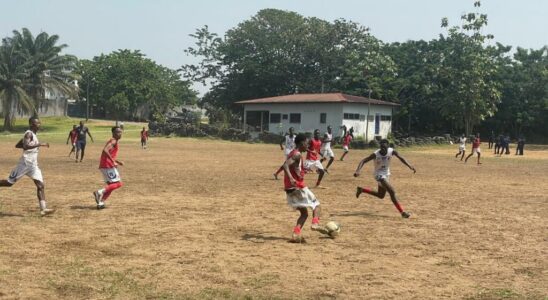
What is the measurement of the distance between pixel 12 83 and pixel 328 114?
33.7m

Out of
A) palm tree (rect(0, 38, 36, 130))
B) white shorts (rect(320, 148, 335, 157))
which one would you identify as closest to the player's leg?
white shorts (rect(320, 148, 335, 157))

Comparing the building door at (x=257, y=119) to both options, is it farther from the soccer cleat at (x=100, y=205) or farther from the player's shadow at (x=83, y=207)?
the soccer cleat at (x=100, y=205)

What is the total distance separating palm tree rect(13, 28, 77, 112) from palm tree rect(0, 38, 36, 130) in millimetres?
984

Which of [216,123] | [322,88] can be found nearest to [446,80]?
[322,88]

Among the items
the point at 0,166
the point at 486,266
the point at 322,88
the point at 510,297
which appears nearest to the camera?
the point at 510,297

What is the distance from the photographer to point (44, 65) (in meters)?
61.4

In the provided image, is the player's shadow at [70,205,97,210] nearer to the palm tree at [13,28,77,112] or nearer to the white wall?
the white wall

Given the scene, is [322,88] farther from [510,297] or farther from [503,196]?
[510,297]

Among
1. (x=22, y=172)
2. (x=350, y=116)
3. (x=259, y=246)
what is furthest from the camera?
(x=350, y=116)

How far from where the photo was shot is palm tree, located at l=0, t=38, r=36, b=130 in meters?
58.4

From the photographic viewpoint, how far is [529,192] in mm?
16547

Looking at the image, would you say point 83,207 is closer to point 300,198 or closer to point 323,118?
point 300,198

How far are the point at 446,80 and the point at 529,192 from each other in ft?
140

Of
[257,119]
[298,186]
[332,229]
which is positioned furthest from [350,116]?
[332,229]
